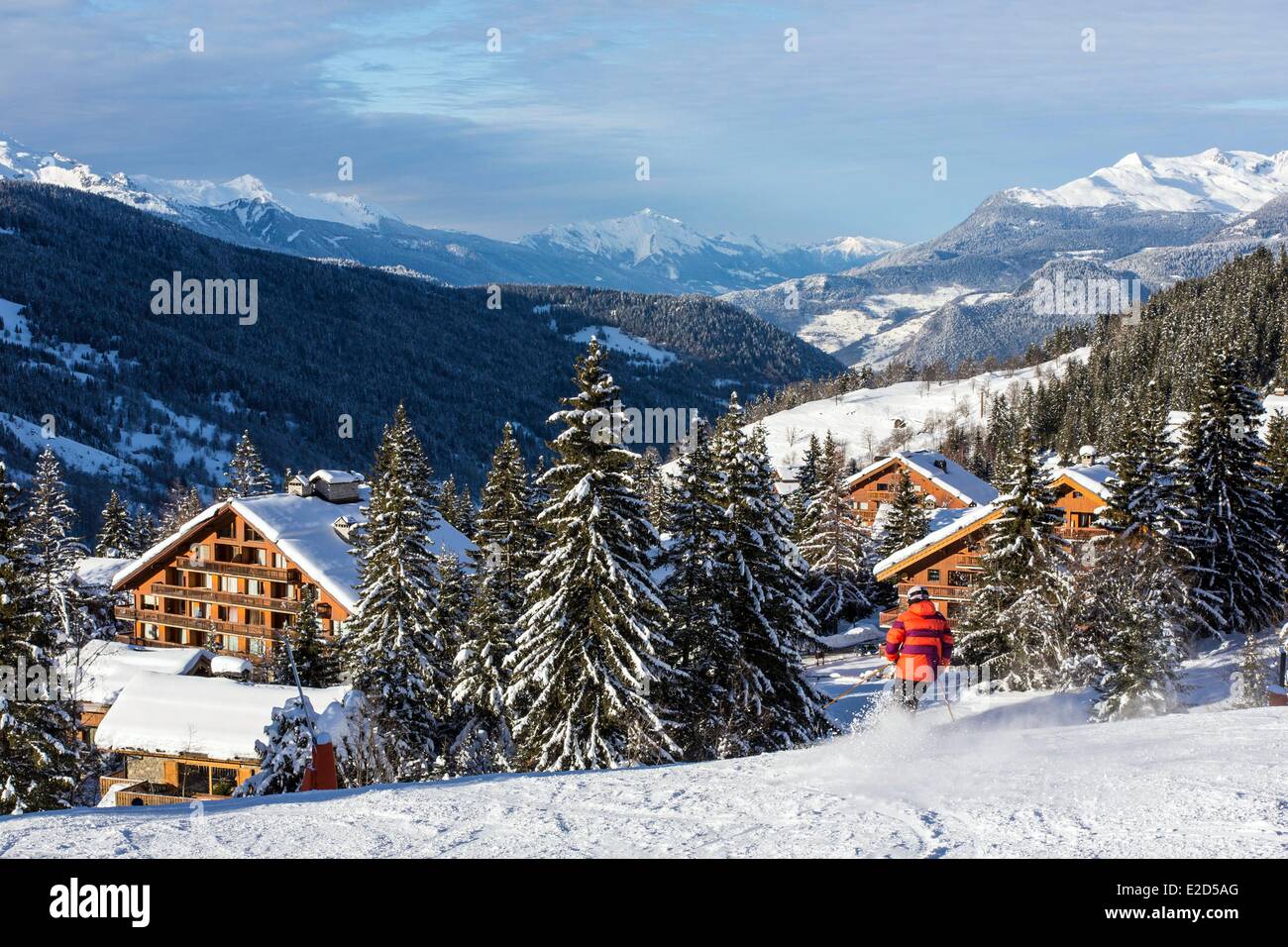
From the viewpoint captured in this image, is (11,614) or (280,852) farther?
(11,614)

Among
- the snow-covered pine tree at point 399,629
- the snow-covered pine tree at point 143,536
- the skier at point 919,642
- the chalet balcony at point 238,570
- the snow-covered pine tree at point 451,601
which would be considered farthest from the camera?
the snow-covered pine tree at point 143,536

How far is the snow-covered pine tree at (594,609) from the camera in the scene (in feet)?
83.5

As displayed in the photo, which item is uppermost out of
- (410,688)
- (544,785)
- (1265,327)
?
(1265,327)

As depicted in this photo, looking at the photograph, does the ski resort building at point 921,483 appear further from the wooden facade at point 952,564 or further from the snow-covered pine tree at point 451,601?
the snow-covered pine tree at point 451,601

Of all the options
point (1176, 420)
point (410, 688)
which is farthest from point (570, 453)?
point (1176, 420)

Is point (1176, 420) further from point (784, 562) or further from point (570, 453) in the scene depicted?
point (570, 453)

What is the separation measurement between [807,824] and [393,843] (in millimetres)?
3822

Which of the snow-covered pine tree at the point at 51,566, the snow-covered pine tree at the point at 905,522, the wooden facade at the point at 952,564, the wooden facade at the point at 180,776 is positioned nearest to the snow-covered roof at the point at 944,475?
the snow-covered pine tree at the point at 905,522

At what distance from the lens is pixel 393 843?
9594 millimetres

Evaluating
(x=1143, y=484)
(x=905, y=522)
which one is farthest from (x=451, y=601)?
(x=905, y=522)

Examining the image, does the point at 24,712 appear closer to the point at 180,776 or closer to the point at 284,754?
the point at 180,776

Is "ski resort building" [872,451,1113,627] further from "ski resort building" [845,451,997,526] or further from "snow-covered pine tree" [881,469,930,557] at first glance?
"ski resort building" [845,451,997,526]

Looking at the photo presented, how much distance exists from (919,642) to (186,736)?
24.2 meters

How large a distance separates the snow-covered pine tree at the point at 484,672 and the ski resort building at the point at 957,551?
73.7 ft
